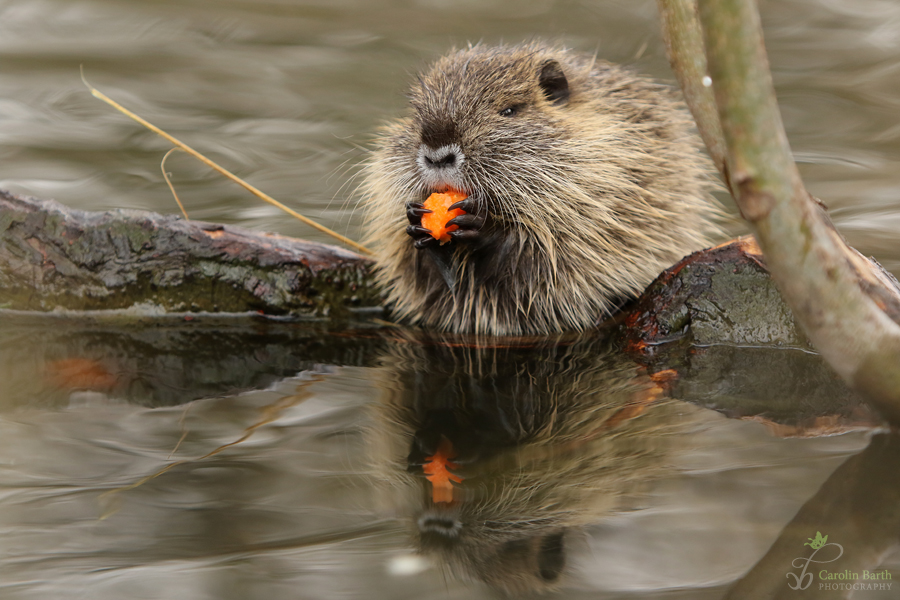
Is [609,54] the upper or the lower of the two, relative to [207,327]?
upper

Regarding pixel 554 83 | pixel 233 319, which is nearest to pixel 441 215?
pixel 554 83

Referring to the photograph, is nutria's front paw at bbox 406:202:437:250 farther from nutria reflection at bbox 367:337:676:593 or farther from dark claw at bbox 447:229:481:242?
nutria reflection at bbox 367:337:676:593

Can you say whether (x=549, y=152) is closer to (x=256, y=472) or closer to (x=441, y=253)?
(x=441, y=253)

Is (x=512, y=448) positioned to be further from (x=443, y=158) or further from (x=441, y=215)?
(x=443, y=158)

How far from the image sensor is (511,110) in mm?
3480

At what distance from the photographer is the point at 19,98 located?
20.9 feet

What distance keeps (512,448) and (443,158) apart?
1305 mm

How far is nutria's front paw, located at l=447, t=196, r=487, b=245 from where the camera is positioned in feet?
10.9

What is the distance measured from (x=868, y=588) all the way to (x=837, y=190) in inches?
172

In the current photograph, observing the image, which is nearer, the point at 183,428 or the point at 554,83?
the point at 183,428

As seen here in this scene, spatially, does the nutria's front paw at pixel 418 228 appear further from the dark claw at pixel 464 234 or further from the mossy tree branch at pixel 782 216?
the mossy tree branch at pixel 782 216

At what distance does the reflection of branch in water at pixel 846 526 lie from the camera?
1.78 metres

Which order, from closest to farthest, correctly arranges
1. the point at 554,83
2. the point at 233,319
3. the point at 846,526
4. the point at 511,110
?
1. the point at 846,526
2. the point at 511,110
3. the point at 554,83
4. the point at 233,319

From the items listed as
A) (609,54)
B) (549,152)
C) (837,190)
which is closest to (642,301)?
(549,152)
